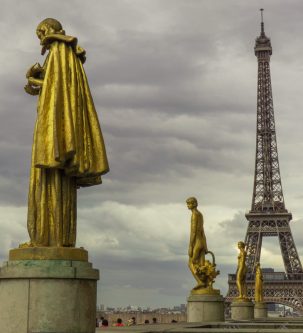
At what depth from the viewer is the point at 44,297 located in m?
9.33

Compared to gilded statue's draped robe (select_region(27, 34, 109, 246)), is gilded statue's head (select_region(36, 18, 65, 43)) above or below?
above

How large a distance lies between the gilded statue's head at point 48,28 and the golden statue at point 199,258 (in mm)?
11854

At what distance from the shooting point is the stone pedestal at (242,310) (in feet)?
103

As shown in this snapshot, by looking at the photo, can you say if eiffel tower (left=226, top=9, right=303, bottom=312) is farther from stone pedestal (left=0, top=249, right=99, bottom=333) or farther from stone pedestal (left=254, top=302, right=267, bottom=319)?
stone pedestal (left=0, top=249, right=99, bottom=333)

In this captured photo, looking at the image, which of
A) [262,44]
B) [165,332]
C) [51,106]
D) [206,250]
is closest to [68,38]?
[51,106]

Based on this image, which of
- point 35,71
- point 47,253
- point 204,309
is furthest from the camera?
point 204,309

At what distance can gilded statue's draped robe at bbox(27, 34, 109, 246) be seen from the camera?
995cm

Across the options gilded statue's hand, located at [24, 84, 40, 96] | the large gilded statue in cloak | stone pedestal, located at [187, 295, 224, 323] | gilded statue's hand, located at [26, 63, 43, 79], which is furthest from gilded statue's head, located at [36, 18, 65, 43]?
stone pedestal, located at [187, 295, 224, 323]

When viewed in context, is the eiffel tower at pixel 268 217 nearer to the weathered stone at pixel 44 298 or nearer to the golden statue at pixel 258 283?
the golden statue at pixel 258 283

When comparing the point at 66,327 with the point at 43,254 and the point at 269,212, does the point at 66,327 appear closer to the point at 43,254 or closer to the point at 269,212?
the point at 43,254

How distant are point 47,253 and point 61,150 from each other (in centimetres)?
154

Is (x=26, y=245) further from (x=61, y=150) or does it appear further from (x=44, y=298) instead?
(x=61, y=150)

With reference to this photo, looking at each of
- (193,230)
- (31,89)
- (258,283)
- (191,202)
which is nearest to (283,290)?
(258,283)

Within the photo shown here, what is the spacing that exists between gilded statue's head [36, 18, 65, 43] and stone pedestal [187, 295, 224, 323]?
43.0 ft
